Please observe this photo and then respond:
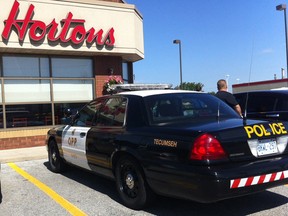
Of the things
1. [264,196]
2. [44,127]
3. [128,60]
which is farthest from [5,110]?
[264,196]

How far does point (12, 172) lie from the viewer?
825cm

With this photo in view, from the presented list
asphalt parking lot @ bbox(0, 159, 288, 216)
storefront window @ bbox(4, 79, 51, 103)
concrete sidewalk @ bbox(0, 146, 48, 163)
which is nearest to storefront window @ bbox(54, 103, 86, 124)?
storefront window @ bbox(4, 79, 51, 103)

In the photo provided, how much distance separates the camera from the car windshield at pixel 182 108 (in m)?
5.09

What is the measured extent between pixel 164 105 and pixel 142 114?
1.09 ft

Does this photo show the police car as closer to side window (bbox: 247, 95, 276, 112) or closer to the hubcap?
the hubcap

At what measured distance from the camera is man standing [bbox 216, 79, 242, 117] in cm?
769

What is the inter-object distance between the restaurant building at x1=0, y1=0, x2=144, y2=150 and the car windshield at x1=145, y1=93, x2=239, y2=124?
295 inches

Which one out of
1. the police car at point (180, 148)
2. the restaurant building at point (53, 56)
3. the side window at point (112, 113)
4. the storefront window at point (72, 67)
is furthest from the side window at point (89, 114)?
the storefront window at point (72, 67)

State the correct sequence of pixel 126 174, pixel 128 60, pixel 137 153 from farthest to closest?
pixel 128 60, pixel 126 174, pixel 137 153

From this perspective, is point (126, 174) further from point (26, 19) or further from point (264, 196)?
point (26, 19)

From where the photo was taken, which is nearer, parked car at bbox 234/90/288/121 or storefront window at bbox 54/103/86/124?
parked car at bbox 234/90/288/121

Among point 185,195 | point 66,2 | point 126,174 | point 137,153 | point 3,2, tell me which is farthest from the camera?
point 66,2

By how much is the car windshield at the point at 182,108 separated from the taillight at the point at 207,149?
85 centimetres

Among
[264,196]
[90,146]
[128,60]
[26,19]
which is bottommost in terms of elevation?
[264,196]
